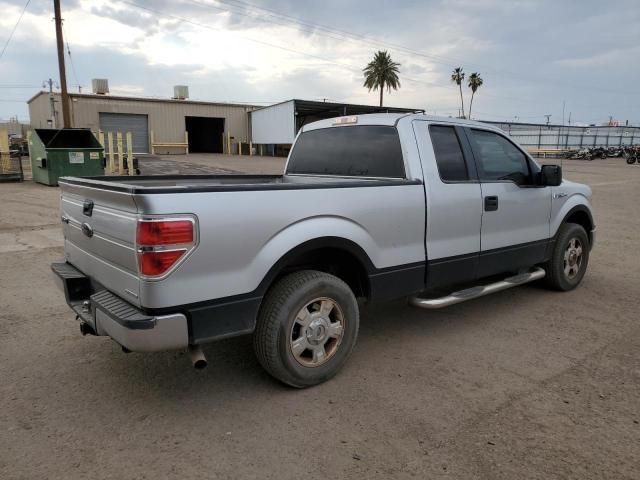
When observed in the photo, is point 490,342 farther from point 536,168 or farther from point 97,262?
point 97,262

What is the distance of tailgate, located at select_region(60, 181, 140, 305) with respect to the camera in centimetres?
268

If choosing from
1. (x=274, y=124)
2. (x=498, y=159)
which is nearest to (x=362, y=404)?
(x=498, y=159)

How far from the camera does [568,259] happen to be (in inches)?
213

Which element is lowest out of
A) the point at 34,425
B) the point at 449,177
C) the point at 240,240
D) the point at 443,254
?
the point at 34,425

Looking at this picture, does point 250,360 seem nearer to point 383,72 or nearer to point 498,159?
point 498,159

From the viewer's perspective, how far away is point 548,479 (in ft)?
7.88

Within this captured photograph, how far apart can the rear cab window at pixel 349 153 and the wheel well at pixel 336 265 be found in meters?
0.85

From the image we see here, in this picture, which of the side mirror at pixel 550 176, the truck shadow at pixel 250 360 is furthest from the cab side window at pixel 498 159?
the truck shadow at pixel 250 360

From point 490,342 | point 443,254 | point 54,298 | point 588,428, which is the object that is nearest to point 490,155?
point 443,254

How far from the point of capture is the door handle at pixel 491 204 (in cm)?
428

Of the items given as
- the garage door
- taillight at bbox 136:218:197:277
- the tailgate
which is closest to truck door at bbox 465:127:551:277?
taillight at bbox 136:218:197:277

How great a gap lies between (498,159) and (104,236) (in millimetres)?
3469

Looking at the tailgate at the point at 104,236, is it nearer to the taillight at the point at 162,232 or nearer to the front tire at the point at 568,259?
the taillight at the point at 162,232

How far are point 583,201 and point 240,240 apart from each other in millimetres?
4389
